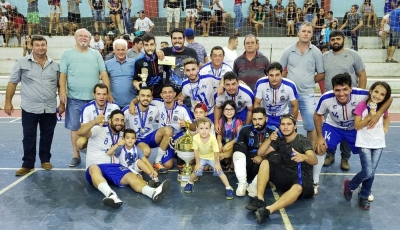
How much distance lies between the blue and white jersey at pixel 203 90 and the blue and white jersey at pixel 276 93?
77cm

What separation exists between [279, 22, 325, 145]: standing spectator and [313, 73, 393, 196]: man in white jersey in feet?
2.64

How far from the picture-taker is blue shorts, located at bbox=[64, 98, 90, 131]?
20.2 ft

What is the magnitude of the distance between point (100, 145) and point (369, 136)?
11.4 ft

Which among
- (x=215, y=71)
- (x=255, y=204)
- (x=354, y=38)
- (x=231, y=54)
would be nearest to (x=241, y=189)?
(x=255, y=204)

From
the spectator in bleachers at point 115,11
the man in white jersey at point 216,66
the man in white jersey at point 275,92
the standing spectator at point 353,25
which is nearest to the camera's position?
the man in white jersey at point 275,92

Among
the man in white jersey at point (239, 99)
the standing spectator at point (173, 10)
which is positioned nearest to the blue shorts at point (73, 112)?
the man in white jersey at point (239, 99)

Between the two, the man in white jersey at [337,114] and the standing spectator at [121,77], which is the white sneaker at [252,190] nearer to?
the man in white jersey at [337,114]

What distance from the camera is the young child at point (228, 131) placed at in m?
5.82

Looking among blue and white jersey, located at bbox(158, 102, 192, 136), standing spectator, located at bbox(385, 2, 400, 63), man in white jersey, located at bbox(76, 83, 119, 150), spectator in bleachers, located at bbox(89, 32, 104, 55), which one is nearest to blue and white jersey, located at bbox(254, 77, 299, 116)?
blue and white jersey, located at bbox(158, 102, 192, 136)

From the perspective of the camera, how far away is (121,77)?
645cm

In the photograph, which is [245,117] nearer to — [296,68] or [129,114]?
[296,68]

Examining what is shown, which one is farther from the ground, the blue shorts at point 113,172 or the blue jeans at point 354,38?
the blue jeans at point 354,38

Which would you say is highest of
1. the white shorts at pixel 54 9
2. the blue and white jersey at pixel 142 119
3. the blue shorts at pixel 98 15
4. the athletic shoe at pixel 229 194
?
the white shorts at pixel 54 9

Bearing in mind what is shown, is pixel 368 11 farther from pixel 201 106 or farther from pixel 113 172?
pixel 113 172
